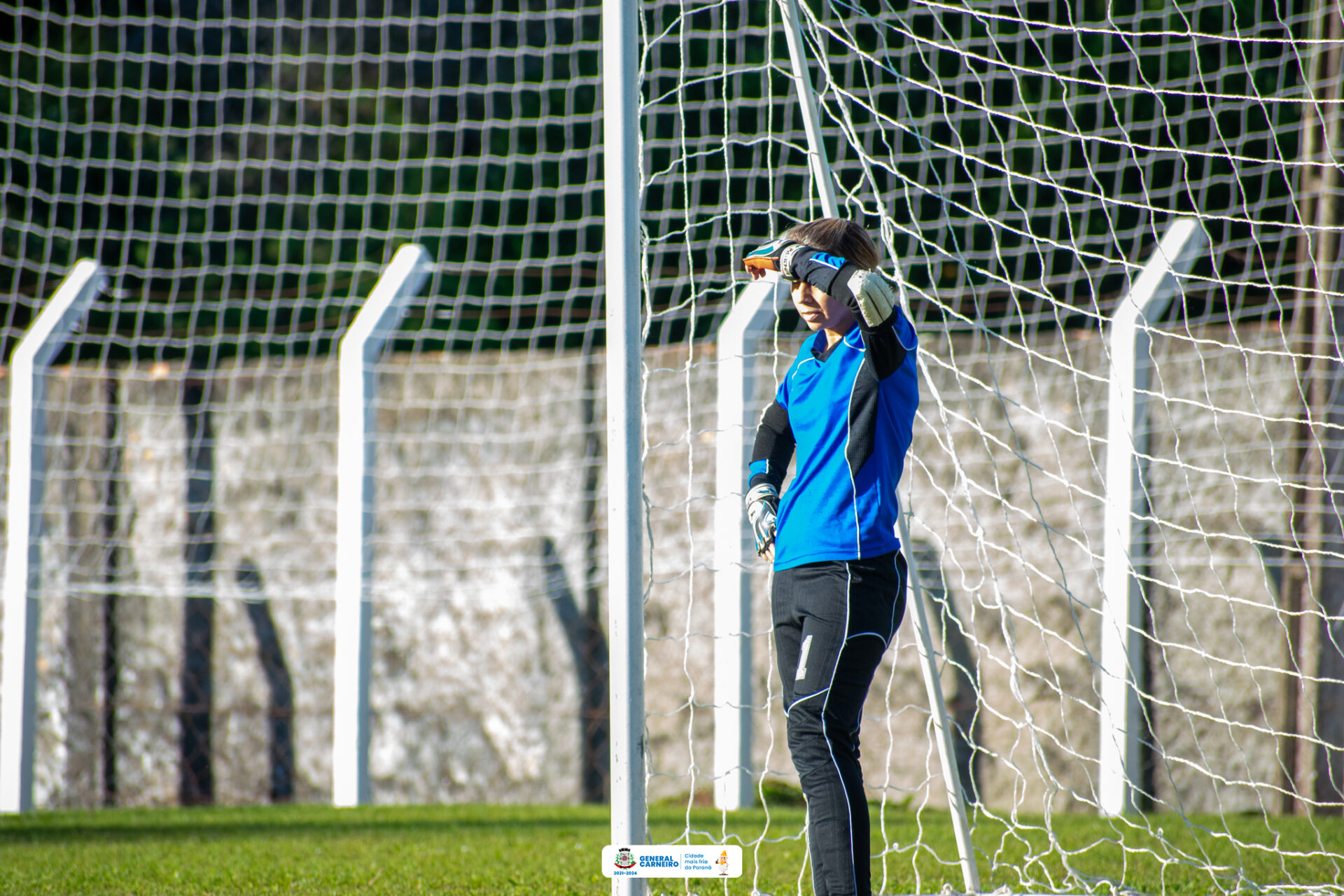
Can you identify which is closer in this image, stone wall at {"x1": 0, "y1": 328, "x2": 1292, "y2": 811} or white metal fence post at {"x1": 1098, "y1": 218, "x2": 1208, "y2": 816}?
white metal fence post at {"x1": 1098, "y1": 218, "x2": 1208, "y2": 816}

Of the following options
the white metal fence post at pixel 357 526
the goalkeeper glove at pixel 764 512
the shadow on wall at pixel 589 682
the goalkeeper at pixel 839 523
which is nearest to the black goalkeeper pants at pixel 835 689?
the goalkeeper at pixel 839 523

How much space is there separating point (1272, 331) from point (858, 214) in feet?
7.00

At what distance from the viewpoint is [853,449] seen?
2.41m

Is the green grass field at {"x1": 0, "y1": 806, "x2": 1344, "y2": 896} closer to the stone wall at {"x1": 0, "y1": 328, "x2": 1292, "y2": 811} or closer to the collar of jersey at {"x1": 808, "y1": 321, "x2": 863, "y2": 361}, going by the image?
the stone wall at {"x1": 0, "y1": 328, "x2": 1292, "y2": 811}

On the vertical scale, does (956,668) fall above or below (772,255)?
below

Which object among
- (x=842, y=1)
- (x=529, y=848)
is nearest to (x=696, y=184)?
(x=842, y=1)

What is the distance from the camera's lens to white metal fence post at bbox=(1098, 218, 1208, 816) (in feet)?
14.2

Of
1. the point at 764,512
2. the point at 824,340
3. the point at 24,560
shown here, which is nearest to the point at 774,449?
the point at 764,512

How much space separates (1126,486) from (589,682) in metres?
2.45

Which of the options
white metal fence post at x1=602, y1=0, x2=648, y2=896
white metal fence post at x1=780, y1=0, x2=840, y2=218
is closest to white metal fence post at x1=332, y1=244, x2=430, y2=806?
white metal fence post at x1=780, y1=0, x2=840, y2=218

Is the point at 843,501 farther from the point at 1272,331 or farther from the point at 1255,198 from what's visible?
the point at 1255,198

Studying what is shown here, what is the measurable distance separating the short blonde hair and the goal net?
2.80 ft

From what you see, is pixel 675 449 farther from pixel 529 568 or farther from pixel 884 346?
pixel 884 346

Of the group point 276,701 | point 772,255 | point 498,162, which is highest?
point 498,162
